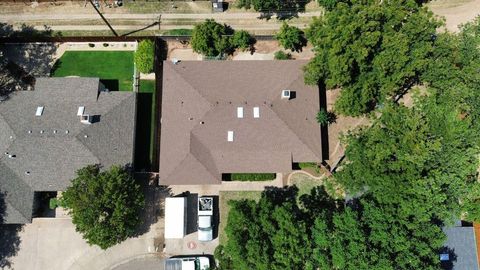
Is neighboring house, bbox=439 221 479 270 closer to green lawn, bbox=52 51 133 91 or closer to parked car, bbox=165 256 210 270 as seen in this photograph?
parked car, bbox=165 256 210 270

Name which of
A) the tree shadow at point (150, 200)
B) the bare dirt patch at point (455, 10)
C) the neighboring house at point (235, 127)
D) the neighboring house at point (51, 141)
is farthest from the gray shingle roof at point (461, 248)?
the neighboring house at point (51, 141)

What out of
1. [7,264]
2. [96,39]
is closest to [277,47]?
[96,39]

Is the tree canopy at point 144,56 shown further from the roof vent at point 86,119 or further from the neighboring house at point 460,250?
the neighboring house at point 460,250

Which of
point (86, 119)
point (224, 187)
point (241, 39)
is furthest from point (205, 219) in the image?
point (241, 39)

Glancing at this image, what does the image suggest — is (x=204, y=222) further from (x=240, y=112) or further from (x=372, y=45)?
(x=372, y=45)

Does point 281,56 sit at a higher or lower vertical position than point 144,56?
higher

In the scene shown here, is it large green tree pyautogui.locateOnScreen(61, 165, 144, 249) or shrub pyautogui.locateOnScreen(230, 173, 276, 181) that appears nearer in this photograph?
large green tree pyautogui.locateOnScreen(61, 165, 144, 249)

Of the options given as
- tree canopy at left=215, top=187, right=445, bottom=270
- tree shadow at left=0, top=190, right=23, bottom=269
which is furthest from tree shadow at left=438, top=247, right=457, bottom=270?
tree shadow at left=0, top=190, right=23, bottom=269

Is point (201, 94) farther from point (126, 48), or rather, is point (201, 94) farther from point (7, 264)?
point (7, 264)
